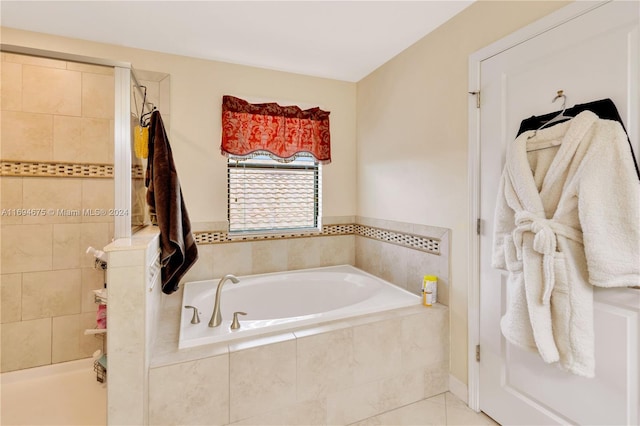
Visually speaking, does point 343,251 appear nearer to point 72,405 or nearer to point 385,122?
point 385,122

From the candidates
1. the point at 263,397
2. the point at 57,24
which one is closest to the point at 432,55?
the point at 263,397

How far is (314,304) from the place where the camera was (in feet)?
8.79

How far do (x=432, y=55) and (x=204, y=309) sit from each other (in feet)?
7.98

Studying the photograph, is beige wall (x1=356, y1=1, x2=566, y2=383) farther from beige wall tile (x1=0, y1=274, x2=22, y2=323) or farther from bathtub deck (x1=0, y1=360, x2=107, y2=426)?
beige wall tile (x1=0, y1=274, x2=22, y2=323)

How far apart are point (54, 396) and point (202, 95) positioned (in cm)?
240

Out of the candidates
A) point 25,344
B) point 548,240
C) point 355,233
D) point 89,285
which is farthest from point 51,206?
point 548,240

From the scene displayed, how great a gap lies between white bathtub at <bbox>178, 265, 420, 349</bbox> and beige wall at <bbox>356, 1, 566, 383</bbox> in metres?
0.54

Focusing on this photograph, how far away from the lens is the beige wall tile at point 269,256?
2.74 m

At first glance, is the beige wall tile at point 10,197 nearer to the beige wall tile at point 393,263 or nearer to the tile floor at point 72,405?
the tile floor at point 72,405

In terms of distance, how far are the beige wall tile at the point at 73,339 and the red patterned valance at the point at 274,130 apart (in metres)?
1.70

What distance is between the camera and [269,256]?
279cm

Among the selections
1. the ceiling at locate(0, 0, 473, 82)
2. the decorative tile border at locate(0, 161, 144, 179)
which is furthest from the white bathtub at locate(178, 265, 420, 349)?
the ceiling at locate(0, 0, 473, 82)

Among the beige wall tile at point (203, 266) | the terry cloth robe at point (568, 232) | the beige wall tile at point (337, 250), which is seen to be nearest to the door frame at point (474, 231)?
the terry cloth robe at point (568, 232)

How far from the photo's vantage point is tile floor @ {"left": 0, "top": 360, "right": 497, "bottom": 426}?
177 centimetres
